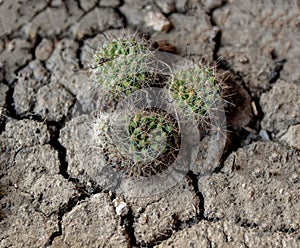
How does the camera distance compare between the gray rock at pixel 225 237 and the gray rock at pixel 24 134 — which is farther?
the gray rock at pixel 24 134

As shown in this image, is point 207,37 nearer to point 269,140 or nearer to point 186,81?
point 186,81

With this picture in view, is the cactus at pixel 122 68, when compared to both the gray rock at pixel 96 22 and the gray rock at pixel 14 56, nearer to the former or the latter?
the gray rock at pixel 96 22

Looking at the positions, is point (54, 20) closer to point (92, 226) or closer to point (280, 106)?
point (92, 226)

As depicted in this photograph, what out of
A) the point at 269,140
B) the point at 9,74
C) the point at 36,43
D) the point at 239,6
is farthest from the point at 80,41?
the point at 269,140

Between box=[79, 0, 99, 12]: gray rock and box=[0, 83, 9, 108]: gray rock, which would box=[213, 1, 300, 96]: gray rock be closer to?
box=[79, 0, 99, 12]: gray rock

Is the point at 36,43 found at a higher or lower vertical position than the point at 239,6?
lower

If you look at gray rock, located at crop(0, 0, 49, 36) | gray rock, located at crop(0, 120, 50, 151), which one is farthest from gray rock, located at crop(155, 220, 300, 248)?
gray rock, located at crop(0, 0, 49, 36)

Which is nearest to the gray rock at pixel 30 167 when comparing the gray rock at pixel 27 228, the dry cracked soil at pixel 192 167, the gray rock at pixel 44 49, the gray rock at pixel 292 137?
the dry cracked soil at pixel 192 167

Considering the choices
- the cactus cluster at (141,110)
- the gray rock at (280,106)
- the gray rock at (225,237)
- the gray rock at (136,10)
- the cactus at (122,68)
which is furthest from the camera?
the gray rock at (136,10)
